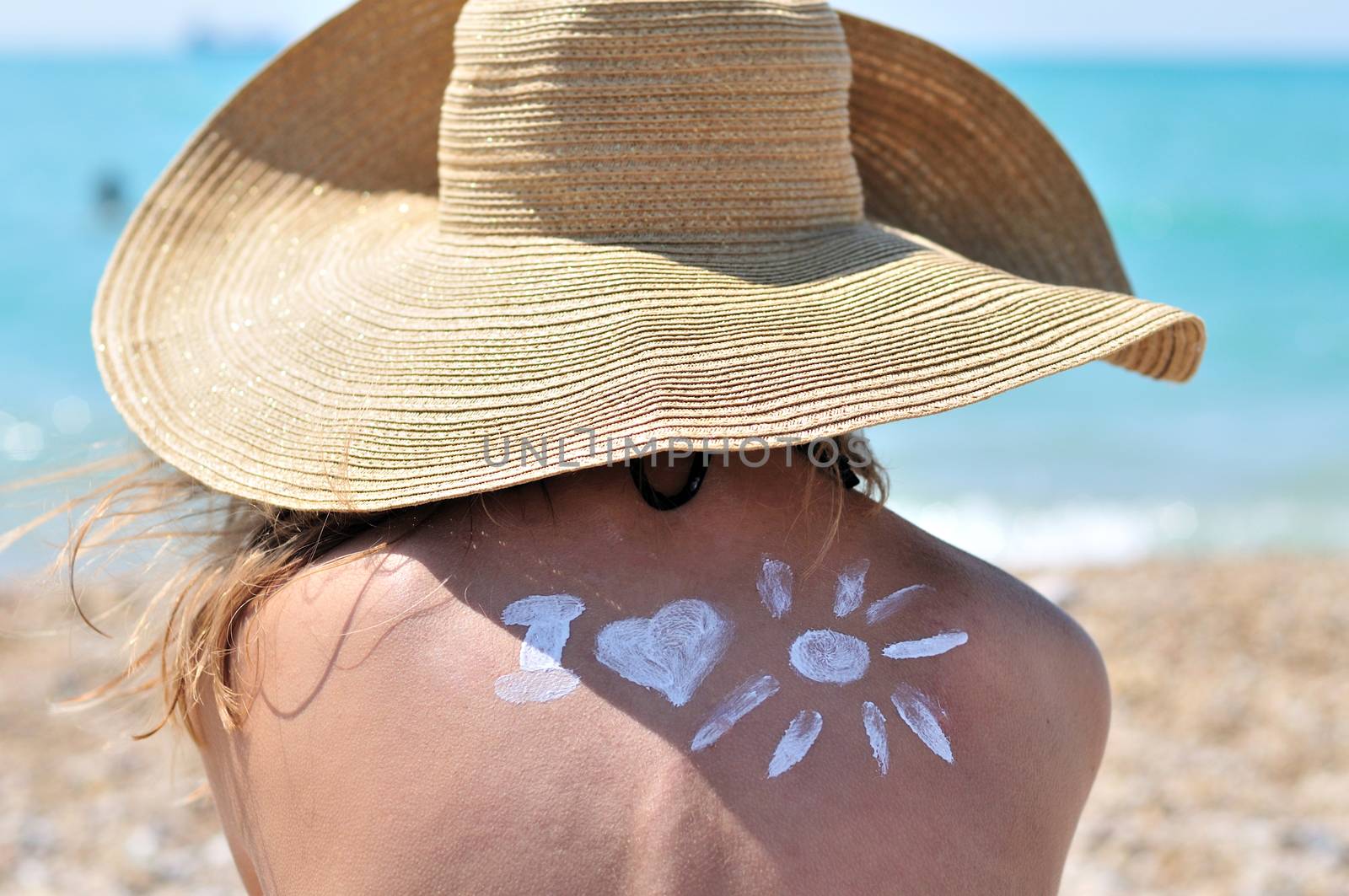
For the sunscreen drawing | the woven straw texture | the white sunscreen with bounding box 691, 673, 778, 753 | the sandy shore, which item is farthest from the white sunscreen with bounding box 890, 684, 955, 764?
the sandy shore

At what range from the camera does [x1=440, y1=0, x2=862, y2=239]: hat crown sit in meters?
1.23

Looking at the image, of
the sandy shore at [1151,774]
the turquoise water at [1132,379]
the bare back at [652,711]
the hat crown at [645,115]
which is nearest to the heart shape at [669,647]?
the bare back at [652,711]

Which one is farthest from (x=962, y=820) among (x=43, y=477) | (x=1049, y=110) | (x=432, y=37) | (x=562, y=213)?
(x=1049, y=110)

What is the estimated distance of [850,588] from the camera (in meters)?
1.13

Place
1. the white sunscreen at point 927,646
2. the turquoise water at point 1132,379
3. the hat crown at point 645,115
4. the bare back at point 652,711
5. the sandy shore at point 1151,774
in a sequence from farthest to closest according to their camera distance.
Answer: the turquoise water at point 1132,379, the sandy shore at point 1151,774, the hat crown at point 645,115, the white sunscreen at point 927,646, the bare back at point 652,711

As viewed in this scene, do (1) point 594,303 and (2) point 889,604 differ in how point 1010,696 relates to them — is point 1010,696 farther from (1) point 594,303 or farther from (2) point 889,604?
(1) point 594,303

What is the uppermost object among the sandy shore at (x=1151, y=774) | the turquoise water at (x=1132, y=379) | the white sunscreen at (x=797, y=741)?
the white sunscreen at (x=797, y=741)

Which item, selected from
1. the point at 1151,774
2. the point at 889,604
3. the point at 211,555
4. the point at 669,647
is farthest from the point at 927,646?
the point at 1151,774

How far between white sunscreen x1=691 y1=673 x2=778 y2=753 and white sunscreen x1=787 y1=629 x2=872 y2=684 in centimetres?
4

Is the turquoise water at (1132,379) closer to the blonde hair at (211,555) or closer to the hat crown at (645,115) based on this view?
the hat crown at (645,115)

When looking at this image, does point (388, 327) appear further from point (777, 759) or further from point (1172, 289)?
point (1172, 289)

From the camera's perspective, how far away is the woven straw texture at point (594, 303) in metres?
1.07

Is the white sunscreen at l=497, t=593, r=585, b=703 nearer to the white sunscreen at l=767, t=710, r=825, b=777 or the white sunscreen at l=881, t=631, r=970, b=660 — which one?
the white sunscreen at l=767, t=710, r=825, b=777

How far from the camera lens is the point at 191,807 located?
139 inches
